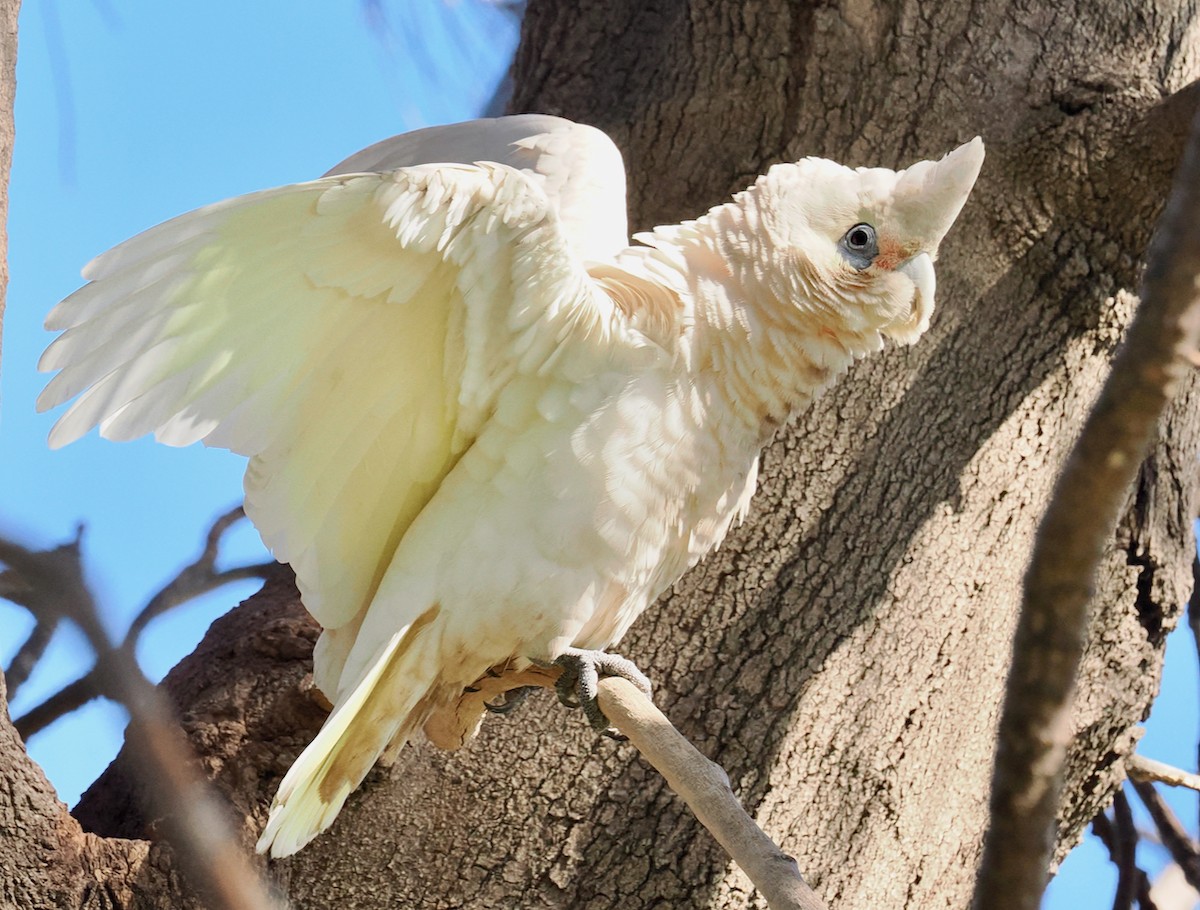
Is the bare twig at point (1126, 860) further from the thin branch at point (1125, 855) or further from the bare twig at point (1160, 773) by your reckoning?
the bare twig at point (1160, 773)

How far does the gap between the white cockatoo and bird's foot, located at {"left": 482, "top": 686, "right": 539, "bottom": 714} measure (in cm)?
17

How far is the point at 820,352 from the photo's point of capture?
68.4 inches

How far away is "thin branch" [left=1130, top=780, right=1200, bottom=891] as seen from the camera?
288cm

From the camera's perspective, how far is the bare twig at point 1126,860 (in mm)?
2688

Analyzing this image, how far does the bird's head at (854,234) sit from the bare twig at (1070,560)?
1194 mm

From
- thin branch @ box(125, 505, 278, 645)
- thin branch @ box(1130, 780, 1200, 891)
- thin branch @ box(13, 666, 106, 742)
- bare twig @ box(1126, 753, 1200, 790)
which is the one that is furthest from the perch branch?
thin branch @ box(1130, 780, 1200, 891)

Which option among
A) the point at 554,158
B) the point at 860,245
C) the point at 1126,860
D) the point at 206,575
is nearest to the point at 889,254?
the point at 860,245

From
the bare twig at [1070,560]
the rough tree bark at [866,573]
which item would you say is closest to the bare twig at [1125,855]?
the rough tree bark at [866,573]

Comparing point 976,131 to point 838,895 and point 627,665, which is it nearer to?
point 627,665

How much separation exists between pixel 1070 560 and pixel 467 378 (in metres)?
1.15

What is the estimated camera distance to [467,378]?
1600mm

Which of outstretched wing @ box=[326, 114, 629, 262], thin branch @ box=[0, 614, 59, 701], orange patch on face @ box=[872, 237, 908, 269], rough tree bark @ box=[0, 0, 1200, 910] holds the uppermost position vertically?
outstretched wing @ box=[326, 114, 629, 262]

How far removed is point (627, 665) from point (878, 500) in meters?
0.62

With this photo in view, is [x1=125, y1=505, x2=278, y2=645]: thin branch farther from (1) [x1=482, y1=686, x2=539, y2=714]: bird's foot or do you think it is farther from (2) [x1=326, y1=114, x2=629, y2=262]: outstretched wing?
(2) [x1=326, y1=114, x2=629, y2=262]: outstretched wing
